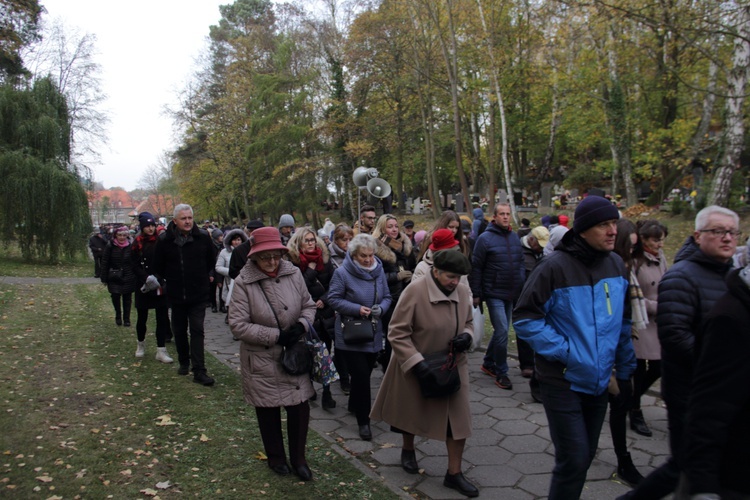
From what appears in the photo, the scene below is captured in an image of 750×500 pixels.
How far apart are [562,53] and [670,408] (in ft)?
86.4

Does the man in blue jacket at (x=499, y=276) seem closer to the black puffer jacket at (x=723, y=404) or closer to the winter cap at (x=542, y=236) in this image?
the winter cap at (x=542, y=236)

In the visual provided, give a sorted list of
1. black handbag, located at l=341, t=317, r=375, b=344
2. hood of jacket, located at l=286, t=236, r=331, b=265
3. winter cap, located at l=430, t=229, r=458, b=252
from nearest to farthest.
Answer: winter cap, located at l=430, t=229, r=458, b=252, black handbag, located at l=341, t=317, r=375, b=344, hood of jacket, located at l=286, t=236, r=331, b=265

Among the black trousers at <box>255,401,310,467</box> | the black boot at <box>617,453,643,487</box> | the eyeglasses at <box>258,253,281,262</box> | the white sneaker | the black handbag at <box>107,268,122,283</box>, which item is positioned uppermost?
the eyeglasses at <box>258,253,281,262</box>

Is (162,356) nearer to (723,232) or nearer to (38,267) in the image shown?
(723,232)

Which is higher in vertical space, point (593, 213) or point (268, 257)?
point (593, 213)

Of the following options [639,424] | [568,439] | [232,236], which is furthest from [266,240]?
[232,236]

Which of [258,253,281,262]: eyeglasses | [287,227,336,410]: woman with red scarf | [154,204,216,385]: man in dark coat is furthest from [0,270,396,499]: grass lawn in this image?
[258,253,281,262]: eyeglasses

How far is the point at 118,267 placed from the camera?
960cm

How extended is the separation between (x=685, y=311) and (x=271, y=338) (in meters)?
2.69

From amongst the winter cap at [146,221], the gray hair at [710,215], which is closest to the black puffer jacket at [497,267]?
the gray hair at [710,215]

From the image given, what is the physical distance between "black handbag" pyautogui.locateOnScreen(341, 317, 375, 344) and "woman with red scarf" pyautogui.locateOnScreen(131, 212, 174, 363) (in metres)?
3.13

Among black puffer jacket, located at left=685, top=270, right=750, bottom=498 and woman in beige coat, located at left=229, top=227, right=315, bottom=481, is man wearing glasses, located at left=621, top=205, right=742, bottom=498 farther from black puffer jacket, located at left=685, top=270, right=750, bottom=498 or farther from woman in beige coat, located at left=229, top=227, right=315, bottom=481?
woman in beige coat, located at left=229, top=227, right=315, bottom=481

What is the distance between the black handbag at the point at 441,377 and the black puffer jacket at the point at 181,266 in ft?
11.2

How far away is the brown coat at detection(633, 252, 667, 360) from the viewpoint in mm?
Result: 4750
